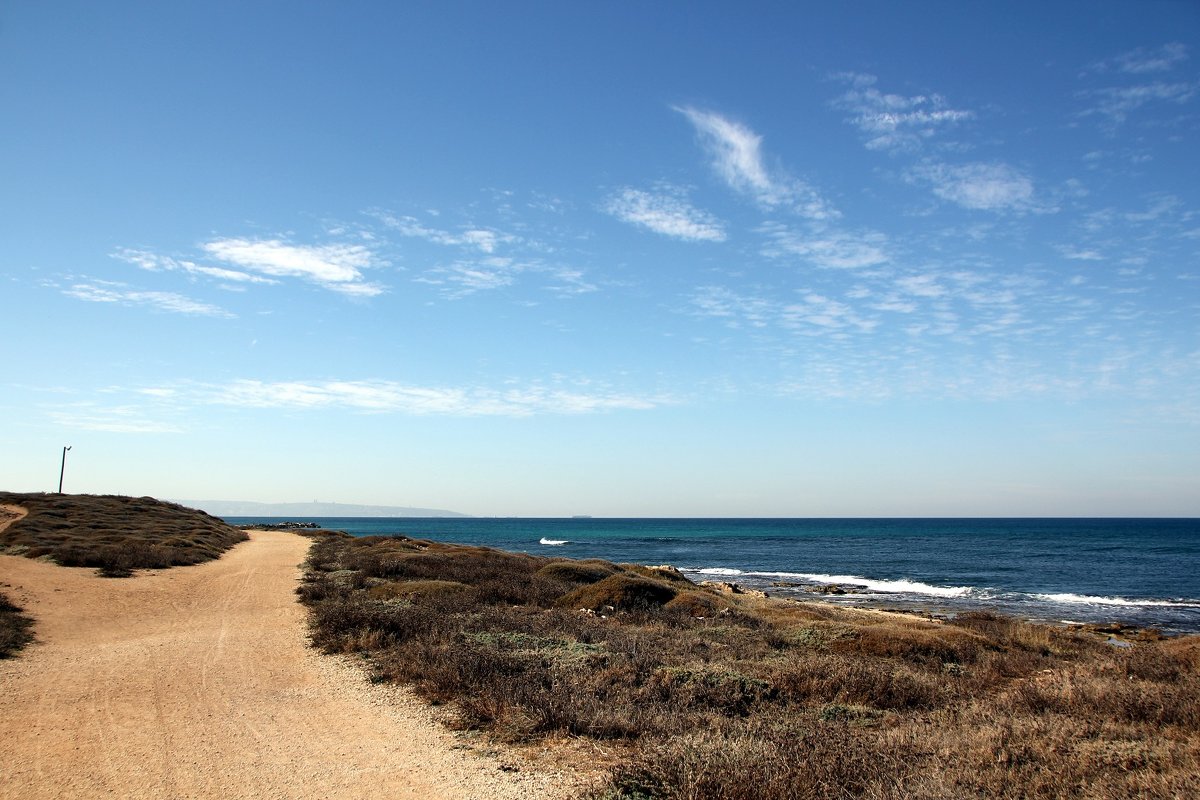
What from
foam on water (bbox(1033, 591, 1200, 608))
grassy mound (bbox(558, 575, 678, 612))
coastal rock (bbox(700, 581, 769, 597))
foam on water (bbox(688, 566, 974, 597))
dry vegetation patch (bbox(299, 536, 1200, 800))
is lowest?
foam on water (bbox(688, 566, 974, 597))

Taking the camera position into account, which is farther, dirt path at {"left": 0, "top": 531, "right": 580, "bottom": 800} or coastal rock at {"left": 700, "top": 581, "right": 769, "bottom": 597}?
coastal rock at {"left": 700, "top": 581, "right": 769, "bottom": 597}

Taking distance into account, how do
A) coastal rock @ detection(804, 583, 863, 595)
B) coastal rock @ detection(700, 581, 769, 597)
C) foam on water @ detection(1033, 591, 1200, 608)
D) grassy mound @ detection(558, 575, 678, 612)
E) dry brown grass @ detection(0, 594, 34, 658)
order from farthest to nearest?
coastal rock @ detection(804, 583, 863, 595) < foam on water @ detection(1033, 591, 1200, 608) < coastal rock @ detection(700, 581, 769, 597) < grassy mound @ detection(558, 575, 678, 612) < dry brown grass @ detection(0, 594, 34, 658)

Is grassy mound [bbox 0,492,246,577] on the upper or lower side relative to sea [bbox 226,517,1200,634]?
upper

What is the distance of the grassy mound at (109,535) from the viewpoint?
31.3 metres

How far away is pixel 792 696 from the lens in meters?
11.1

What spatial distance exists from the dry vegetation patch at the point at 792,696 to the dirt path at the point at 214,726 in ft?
3.57

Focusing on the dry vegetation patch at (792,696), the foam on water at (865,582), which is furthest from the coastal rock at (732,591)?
the dry vegetation patch at (792,696)

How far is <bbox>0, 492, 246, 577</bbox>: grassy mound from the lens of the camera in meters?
31.3

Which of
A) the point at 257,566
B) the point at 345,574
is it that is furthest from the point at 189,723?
the point at 257,566

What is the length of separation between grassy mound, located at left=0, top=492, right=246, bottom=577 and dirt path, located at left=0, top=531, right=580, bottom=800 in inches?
577

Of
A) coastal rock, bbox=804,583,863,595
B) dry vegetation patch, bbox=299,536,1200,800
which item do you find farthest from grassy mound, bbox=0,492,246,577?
coastal rock, bbox=804,583,863,595

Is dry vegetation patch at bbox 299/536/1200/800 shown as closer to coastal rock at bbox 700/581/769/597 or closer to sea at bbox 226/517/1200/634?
coastal rock at bbox 700/581/769/597

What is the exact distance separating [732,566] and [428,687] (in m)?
59.6

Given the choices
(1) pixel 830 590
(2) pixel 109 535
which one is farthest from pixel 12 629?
(1) pixel 830 590
